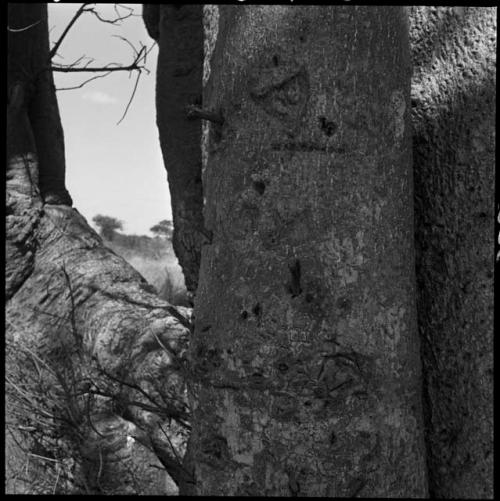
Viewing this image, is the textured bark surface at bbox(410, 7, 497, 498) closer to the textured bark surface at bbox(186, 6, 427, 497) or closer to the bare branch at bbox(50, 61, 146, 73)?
the textured bark surface at bbox(186, 6, 427, 497)

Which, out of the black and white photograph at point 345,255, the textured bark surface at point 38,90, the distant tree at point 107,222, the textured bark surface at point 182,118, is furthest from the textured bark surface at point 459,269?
the distant tree at point 107,222

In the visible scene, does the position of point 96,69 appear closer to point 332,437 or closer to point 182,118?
point 182,118

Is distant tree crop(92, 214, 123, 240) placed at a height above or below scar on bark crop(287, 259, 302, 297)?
above

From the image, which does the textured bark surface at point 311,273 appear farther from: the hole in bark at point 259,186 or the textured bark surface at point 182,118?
the textured bark surface at point 182,118

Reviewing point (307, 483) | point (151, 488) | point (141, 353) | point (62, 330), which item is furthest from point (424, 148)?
point (62, 330)

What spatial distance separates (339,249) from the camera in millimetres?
1364

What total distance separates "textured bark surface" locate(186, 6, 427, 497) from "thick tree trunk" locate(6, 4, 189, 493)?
1.04 meters

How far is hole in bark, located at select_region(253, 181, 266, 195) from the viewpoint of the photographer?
139cm

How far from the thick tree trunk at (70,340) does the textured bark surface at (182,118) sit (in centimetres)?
32

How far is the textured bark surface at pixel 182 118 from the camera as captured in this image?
3338 mm

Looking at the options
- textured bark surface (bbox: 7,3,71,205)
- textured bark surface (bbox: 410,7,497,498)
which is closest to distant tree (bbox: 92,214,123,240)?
textured bark surface (bbox: 7,3,71,205)

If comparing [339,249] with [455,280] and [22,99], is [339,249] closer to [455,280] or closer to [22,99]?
[455,280]

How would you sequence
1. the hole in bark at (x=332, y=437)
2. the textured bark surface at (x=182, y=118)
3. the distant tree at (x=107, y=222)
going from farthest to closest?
the distant tree at (x=107, y=222), the textured bark surface at (x=182, y=118), the hole in bark at (x=332, y=437)

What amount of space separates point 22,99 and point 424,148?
262 centimetres
